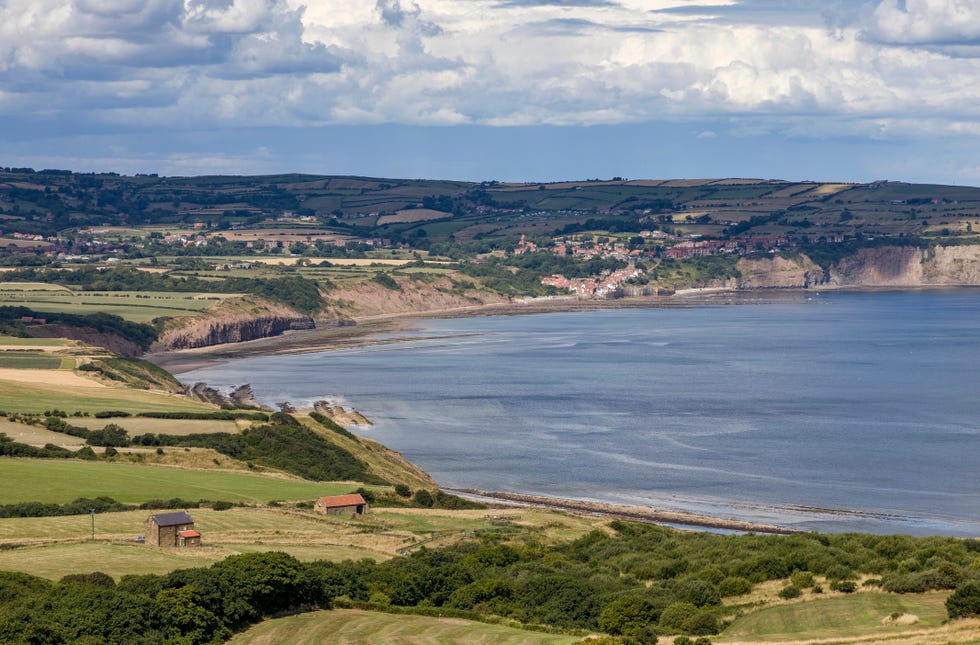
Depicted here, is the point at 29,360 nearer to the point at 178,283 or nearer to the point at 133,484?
the point at 133,484

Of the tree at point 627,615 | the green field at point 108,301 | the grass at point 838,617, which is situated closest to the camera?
the grass at point 838,617

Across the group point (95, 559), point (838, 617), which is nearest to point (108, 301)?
point (95, 559)

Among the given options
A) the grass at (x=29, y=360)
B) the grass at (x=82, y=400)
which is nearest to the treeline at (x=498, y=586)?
the grass at (x=82, y=400)

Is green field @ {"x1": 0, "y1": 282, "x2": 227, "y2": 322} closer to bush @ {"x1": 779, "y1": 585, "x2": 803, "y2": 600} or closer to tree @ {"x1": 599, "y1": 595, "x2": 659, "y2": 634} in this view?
bush @ {"x1": 779, "y1": 585, "x2": 803, "y2": 600}

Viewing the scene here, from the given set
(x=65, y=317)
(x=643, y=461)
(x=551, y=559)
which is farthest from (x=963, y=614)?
(x=65, y=317)

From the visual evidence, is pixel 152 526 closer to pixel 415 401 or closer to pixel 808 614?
pixel 808 614

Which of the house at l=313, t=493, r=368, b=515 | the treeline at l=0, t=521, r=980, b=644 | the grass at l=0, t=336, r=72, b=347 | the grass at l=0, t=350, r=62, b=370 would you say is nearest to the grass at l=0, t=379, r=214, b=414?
the grass at l=0, t=350, r=62, b=370

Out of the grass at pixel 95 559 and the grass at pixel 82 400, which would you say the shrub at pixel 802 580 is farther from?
the grass at pixel 82 400
